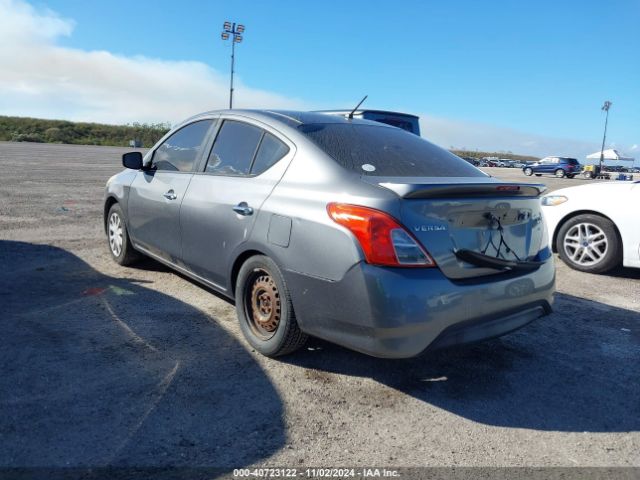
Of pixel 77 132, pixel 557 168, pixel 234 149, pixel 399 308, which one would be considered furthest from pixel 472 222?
pixel 77 132

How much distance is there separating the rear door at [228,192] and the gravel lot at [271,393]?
574mm

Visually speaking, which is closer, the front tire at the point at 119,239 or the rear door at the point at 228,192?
the rear door at the point at 228,192

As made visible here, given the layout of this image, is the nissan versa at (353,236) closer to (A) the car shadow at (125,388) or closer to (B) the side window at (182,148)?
(B) the side window at (182,148)

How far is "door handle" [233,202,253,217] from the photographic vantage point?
3.35 m

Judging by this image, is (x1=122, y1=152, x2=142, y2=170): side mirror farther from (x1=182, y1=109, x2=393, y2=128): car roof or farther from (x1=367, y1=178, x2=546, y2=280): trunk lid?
(x1=367, y1=178, x2=546, y2=280): trunk lid

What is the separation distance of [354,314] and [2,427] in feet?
5.90

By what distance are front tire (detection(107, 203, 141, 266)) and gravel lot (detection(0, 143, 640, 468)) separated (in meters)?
0.63

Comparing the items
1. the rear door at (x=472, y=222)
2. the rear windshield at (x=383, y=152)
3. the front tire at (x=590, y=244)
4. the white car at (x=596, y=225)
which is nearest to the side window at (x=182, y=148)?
the rear windshield at (x=383, y=152)

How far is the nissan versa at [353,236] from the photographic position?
2.67 m

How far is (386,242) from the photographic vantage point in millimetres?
2643

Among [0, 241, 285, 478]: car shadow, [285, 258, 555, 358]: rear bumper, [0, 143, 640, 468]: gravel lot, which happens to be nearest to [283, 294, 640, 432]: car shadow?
[0, 143, 640, 468]: gravel lot

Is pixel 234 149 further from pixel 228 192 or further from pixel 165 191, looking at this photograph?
pixel 165 191

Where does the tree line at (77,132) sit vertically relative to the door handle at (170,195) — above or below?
above

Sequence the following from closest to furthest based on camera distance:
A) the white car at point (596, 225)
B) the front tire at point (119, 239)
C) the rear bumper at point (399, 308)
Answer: the rear bumper at point (399, 308)
the front tire at point (119, 239)
the white car at point (596, 225)
